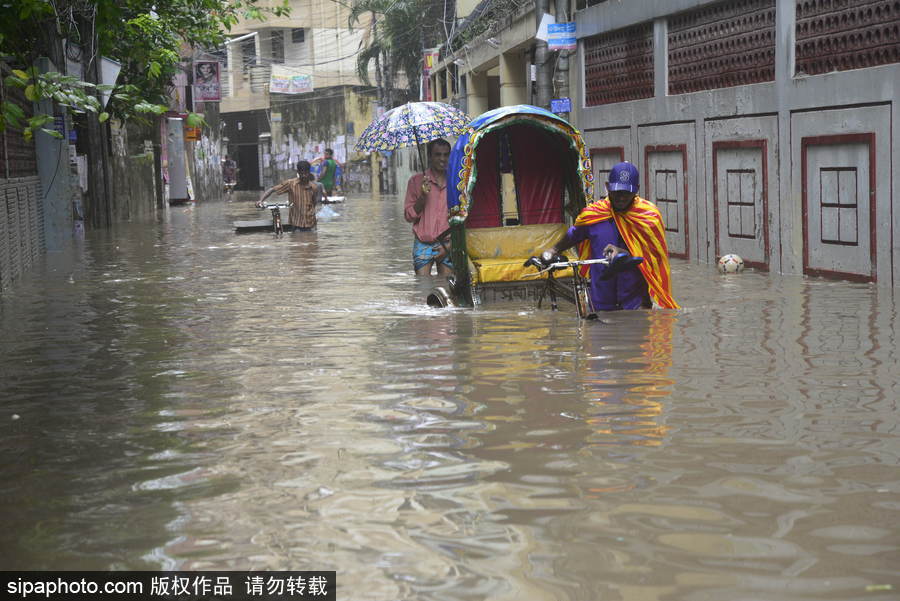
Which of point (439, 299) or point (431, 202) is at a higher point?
point (431, 202)

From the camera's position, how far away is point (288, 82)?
2375 inches

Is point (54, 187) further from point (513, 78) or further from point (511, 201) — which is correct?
point (513, 78)

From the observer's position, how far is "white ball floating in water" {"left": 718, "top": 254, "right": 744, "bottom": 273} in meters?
15.6

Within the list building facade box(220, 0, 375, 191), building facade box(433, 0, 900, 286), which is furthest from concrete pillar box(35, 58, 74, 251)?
building facade box(220, 0, 375, 191)

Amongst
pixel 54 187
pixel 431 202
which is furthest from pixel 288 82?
pixel 431 202

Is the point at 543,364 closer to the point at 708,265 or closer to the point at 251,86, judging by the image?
the point at 708,265

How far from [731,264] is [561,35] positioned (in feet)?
19.9

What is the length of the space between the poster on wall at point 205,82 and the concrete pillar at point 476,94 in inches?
501

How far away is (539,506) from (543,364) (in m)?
3.52

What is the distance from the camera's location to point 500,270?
11.9 metres

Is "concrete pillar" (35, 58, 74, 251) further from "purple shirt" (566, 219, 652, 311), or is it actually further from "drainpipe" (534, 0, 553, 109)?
"purple shirt" (566, 219, 652, 311)

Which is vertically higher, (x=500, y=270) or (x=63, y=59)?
(x=63, y=59)

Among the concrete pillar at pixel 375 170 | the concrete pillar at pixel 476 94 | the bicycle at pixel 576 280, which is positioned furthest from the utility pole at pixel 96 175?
the concrete pillar at pixel 375 170

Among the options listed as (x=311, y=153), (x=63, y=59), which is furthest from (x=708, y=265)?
(x=311, y=153)
